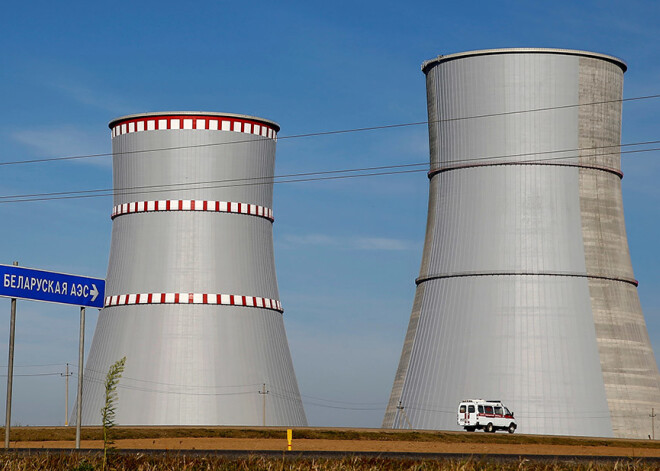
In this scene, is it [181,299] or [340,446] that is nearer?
[340,446]

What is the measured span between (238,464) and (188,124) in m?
24.7

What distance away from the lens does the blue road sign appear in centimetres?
1814

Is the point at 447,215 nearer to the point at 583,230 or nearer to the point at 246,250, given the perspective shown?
the point at 583,230

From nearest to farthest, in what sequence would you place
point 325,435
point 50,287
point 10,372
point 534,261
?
1. point 10,372
2. point 50,287
3. point 325,435
4. point 534,261

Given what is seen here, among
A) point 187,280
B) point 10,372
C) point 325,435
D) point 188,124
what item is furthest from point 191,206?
point 10,372

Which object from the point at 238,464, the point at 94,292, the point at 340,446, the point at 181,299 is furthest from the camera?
the point at 181,299

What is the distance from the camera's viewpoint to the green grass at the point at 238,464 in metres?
13.2

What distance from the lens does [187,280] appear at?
36750mm

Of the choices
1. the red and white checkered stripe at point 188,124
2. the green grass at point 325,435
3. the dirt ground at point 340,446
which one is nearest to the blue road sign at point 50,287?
the dirt ground at point 340,446

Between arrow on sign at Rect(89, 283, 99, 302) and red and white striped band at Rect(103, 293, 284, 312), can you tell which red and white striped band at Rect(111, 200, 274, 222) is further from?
arrow on sign at Rect(89, 283, 99, 302)

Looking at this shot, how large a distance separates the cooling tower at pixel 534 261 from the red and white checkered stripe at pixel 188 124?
7.13m

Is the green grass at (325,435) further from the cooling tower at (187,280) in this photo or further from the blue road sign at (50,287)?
the blue road sign at (50,287)

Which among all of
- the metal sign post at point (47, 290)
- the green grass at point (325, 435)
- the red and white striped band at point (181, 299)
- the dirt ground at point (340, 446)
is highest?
the red and white striped band at point (181, 299)

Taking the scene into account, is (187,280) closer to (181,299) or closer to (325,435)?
(181,299)
